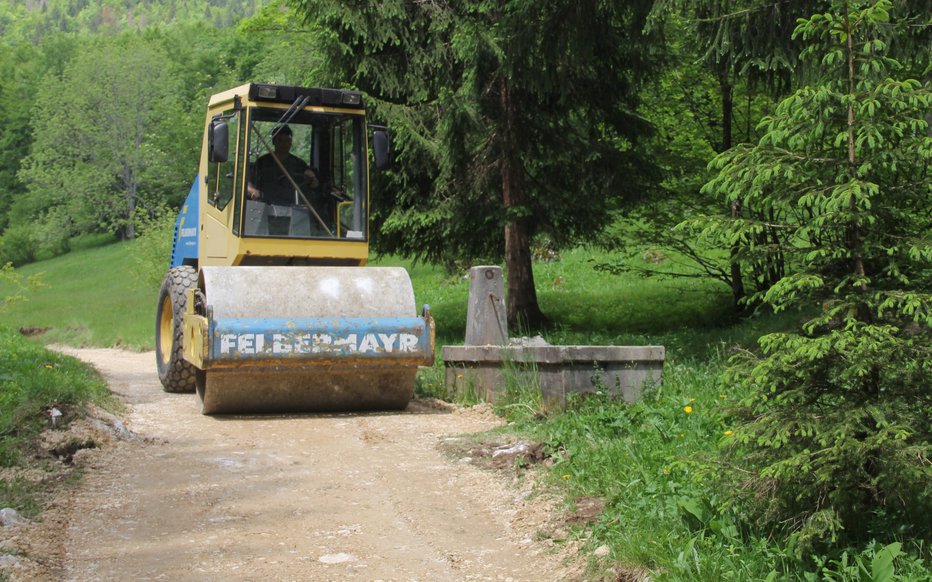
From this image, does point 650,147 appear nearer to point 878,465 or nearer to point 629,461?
point 629,461

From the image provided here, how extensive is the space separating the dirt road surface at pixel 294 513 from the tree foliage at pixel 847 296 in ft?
4.39

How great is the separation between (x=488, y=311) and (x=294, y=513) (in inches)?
188

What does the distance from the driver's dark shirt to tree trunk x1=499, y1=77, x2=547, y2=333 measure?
4568 millimetres

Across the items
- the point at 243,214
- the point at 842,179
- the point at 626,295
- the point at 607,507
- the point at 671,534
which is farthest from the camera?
the point at 626,295

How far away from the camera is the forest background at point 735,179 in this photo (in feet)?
14.6

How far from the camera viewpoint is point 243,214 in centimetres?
1106

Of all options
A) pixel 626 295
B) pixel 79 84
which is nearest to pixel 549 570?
pixel 626 295

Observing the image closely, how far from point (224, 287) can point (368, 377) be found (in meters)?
1.61

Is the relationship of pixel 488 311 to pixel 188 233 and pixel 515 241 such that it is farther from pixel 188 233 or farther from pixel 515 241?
pixel 515 241

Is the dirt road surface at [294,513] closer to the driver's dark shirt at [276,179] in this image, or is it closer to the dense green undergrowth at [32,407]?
the dense green undergrowth at [32,407]

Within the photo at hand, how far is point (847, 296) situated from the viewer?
4566 mm

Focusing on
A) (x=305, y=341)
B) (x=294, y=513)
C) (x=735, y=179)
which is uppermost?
(x=735, y=179)

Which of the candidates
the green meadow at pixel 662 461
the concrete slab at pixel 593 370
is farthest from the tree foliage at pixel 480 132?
the concrete slab at pixel 593 370

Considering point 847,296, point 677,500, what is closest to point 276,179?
point 677,500
